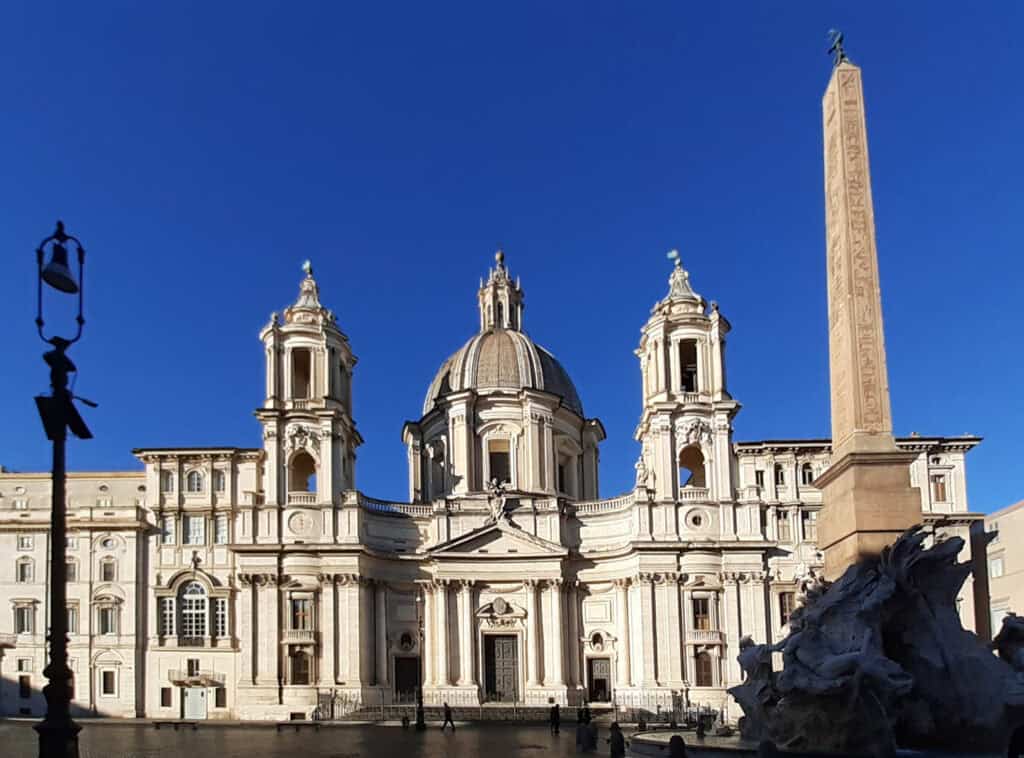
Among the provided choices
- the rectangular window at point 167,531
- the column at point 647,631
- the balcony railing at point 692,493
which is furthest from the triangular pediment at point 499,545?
the rectangular window at point 167,531

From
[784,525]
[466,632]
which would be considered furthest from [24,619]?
[784,525]

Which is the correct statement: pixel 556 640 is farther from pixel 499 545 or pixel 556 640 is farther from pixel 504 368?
pixel 504 368

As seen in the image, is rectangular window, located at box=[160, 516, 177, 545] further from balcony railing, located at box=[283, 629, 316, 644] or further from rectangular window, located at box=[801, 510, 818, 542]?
rectangular window, located at box=[801, 510, 818, 542]

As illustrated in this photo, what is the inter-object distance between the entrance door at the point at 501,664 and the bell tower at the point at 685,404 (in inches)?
427

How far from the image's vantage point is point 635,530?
60031mm

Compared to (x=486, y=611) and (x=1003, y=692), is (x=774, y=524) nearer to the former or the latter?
(x=486, y=611)

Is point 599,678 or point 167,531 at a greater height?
point 167,531

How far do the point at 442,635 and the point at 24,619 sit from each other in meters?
20.8

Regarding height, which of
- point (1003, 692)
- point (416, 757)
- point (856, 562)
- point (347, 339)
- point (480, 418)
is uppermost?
point (347, 339)

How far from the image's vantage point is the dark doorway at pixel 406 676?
197 feet

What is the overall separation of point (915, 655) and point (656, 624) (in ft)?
116

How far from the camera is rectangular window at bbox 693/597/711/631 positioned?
5941cm

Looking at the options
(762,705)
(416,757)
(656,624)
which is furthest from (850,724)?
(656,624)

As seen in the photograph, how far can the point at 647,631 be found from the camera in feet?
193
